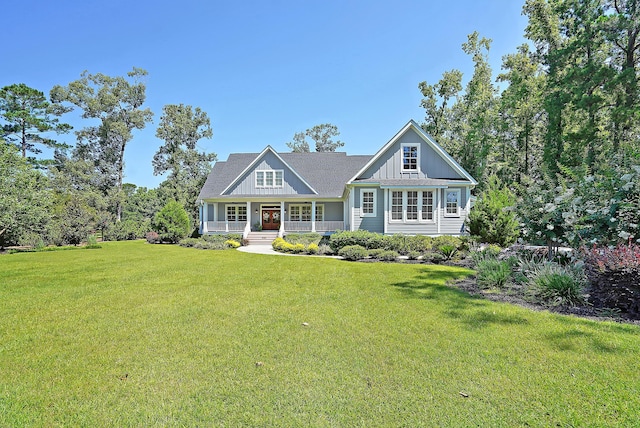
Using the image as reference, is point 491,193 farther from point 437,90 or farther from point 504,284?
point 437,90

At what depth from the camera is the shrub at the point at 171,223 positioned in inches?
870

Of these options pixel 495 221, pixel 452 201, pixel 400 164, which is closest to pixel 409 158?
pixel 400 164

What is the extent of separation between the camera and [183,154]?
33500 millimetres

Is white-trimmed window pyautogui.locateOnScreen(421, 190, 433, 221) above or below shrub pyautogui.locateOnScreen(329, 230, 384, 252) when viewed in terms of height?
above

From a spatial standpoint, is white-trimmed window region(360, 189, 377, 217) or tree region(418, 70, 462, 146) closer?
white-trimmed window region(360, 189, 377, 217)

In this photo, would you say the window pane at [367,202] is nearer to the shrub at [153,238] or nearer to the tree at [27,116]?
the shrub at [153,238]

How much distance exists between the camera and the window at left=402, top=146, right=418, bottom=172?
18469 mm

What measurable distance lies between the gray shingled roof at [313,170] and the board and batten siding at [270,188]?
1153mm

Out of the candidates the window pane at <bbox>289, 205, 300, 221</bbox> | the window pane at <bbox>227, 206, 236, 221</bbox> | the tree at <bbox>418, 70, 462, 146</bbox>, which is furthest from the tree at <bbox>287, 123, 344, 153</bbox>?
the window pane at <bbox>227, 206, 236, 221</bbox>

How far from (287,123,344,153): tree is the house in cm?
1630

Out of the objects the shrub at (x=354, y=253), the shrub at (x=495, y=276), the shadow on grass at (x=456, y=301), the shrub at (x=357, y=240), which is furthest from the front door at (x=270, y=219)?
the shrub at (x=495, y=276)

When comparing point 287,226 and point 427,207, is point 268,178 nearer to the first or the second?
point 287,226

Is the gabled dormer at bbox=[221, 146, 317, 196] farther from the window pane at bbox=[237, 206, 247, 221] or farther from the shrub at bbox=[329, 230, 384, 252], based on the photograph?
the shrub at bbox=[329, 230, 384, 252]

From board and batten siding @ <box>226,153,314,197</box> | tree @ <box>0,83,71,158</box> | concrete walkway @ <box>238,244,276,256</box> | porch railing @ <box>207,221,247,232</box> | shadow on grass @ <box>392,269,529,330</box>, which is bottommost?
concrete walkway @ <box>238,244,276,256</box>
